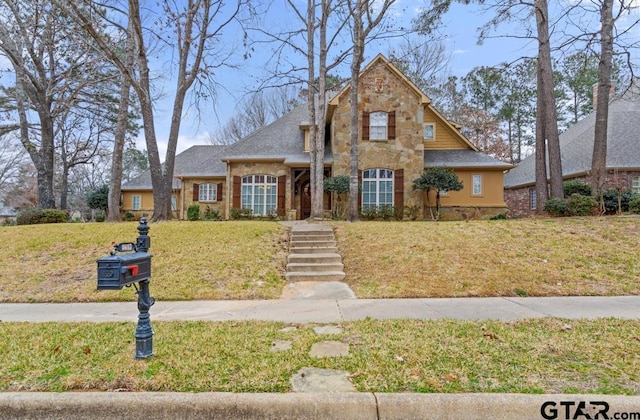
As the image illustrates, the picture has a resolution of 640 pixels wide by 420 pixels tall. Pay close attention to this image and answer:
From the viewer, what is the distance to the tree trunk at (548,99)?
44.0 feet

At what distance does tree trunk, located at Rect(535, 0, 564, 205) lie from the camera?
13.4m

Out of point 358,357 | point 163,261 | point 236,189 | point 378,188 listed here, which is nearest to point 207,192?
point 236,189

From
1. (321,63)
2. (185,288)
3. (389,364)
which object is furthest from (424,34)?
(389,364)

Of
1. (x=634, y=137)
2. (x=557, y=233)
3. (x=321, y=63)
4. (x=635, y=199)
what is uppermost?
(x=321, y=63)

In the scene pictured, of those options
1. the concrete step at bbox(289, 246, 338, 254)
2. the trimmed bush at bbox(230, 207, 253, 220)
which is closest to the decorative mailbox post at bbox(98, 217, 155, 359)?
the concrete step at bbox(289, 246, 338, 254)

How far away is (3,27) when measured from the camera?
1430 cm

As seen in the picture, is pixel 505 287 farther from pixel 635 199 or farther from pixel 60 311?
pixel 635 199

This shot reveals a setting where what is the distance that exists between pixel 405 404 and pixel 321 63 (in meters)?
14.1

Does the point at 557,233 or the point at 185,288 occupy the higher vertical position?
the point at 557,233

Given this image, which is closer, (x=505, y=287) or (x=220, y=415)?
(x=220, y=415)

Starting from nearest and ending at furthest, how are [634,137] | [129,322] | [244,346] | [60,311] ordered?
[244,346]
[129,322]
[60,311]
[634,137]

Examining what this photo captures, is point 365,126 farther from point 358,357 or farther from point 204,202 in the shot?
point 358,357

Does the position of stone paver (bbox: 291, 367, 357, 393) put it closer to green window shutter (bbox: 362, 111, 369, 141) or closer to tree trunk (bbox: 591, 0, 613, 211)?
tree trunk (bbox: 591, 0, 613, 211)

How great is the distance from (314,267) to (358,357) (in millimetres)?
4740
